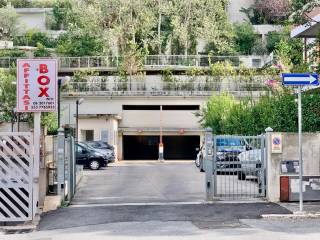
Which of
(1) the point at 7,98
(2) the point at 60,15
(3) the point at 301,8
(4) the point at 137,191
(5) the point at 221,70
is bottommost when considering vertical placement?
(4) the point at 137,191

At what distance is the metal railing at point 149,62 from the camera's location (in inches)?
2429

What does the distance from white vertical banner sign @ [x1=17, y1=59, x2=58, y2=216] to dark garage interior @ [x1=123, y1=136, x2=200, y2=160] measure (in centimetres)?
4378

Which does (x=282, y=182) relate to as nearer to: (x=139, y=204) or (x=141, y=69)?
(x=139, y=204)

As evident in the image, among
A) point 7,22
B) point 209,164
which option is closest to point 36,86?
point 209,164

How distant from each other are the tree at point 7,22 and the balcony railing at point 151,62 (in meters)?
10.0

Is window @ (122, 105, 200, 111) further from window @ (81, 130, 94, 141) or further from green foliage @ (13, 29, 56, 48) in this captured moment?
green foliage @ (13, 29, 56, 48)

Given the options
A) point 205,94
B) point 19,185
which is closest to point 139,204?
point 19,185

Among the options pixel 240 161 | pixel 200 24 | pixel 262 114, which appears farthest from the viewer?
pixel 200 24

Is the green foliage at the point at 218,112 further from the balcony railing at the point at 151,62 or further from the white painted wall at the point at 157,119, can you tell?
the balcony railing at the point at 151,62

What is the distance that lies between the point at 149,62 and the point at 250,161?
46022mm

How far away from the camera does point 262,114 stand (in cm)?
3350

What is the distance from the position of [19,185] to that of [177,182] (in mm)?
11797

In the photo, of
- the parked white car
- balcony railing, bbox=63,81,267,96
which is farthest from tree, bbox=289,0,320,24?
balcony railing, bbox=63,81,267,96

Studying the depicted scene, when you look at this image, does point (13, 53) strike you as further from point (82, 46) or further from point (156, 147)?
point (156, 147)
